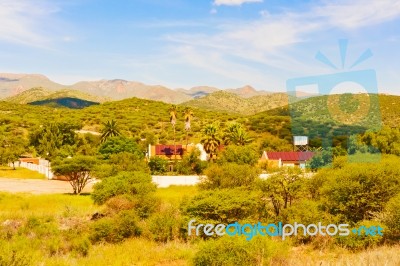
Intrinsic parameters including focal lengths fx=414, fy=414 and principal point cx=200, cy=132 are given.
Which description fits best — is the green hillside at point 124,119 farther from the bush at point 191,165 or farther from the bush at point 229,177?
the bush at point 229,177

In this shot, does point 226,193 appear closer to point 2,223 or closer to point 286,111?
point 2,223

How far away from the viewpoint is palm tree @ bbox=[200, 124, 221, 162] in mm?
63013

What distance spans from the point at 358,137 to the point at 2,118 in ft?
305

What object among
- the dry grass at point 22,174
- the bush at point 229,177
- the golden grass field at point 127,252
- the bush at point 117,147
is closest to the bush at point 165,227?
the golden grass field at point 127,252

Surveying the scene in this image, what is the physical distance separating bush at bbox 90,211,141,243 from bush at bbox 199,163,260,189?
34.5ft

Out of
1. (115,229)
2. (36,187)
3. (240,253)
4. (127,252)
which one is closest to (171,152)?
(36,187)

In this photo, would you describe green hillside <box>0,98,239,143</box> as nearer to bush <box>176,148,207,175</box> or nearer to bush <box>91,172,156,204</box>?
bush <box>176,148,207,175</box>

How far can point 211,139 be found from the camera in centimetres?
6309

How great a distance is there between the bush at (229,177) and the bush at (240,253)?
17.9 metres

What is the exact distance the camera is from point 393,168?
2650cm

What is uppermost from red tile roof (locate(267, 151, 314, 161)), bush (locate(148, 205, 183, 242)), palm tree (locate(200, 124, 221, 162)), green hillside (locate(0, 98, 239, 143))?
green hillside (locate(0, 98, 239, 143))

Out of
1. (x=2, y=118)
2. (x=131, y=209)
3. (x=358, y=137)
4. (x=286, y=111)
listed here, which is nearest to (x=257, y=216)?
(x=131, y=209)

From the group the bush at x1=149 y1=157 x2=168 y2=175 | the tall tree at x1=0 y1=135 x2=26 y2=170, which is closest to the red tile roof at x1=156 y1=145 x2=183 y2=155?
the bush at x1=149 y1=157 x2=168 y2=175

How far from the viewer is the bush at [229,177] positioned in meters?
36.2
